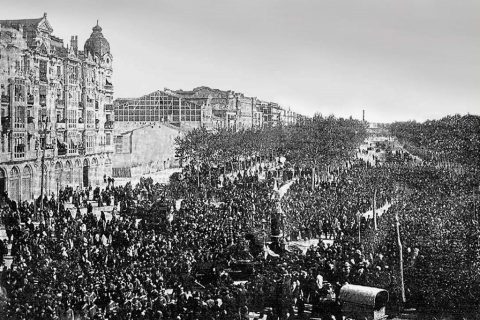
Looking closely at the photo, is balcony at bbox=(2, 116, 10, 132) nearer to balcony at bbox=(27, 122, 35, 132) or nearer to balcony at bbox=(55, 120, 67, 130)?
balcony at bbox=(27, 122, 35, 132)

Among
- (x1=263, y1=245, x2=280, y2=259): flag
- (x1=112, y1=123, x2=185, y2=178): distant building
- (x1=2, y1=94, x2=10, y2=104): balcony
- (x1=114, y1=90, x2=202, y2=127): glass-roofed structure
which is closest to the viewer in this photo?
(x1=263, y1=245, x2=280, y2=259): flag

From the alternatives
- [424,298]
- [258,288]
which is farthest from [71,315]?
[424,298]

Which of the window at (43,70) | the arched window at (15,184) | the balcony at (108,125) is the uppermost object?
the window at (43,70)

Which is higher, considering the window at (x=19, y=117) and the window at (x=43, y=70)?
the window at (x=43, y=70)

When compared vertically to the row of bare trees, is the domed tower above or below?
Answer: above

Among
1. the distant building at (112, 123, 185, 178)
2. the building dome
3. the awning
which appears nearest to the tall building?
the building dome

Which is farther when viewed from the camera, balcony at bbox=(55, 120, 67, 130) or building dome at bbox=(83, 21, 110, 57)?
building dome at bbox=(83, 21, 110, 57)

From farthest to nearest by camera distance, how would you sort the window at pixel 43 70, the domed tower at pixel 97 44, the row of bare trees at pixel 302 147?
1. the row of bare trees at pixel 302 147
2. the domed tower at pixel 97 44
3. the window at pixel 43 70

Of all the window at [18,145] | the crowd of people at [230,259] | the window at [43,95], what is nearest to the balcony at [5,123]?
the window at [18,145]

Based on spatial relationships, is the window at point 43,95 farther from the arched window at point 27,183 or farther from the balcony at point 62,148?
the arched window at point 27,183
